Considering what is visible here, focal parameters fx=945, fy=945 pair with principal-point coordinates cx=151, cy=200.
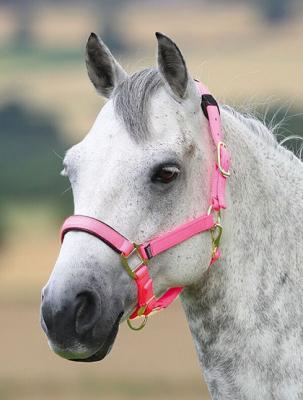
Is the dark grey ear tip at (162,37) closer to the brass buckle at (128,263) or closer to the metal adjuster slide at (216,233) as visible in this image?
the metal adjuster slide at (216,233)

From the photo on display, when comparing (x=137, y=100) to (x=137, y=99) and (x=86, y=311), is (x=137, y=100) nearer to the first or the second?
(x=137, y=99)

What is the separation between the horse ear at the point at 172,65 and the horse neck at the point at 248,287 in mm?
438

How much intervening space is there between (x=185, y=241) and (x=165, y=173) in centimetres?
39

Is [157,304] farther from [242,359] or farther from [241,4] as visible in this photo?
[241,4]

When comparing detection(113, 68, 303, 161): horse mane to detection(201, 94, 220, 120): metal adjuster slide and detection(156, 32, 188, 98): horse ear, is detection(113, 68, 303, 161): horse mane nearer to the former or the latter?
detection(156, 32, 188, 98): horse ear

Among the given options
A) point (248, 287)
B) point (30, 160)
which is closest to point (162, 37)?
point (248, 287)

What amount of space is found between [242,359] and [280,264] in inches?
23.0

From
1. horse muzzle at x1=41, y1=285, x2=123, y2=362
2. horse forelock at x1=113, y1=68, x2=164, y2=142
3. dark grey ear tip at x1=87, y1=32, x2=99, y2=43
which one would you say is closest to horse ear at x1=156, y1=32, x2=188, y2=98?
horse forelock at x1=113, y1=68, x2=164, y2=142

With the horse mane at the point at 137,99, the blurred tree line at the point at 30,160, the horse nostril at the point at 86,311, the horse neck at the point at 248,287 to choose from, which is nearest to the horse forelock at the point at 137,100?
the horse mane at the point at 137,99

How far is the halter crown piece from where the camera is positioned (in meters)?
4.82

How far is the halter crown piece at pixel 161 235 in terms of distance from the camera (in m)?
4.82

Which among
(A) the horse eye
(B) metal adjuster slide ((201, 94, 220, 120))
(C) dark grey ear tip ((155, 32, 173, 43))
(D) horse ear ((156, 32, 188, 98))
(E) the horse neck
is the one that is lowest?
(E) the horse neck

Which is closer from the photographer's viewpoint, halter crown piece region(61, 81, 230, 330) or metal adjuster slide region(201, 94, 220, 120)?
halter crown piece region(61, 81, 230, 330)

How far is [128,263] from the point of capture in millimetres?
4914
